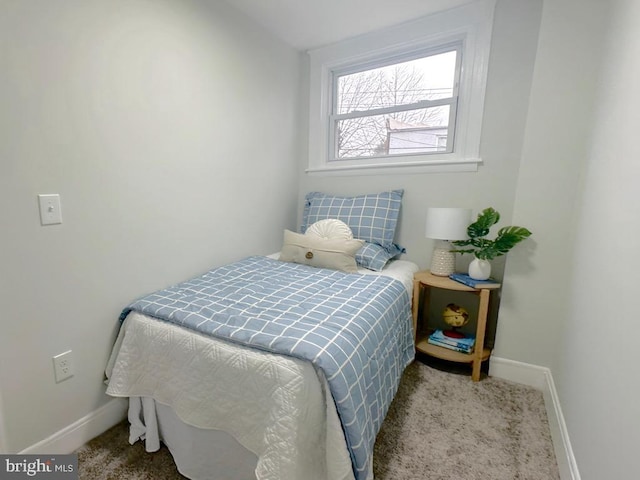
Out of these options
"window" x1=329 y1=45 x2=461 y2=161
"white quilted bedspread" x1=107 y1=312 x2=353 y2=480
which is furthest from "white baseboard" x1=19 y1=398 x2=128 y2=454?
"window" x1=329 y1=45 x2=461 y2=161

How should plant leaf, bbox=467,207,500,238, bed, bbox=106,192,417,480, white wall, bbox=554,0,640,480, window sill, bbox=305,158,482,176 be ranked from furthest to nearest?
window sill, bbox=305,158,482,176
plant leaf, bbox=467,207,500,238
bed, bbox=106,192,417,480
white wall, bbox=554,0,640,480

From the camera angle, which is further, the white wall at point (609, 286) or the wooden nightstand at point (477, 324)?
Answer: the wooden nightstand at point (477, 324)

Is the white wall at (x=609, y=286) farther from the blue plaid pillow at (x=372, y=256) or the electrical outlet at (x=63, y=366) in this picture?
the electrical outlet at (x=63, y=366)

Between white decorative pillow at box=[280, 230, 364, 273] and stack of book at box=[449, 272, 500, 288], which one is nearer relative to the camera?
stack of book at box=[449, 272, 500, 288]

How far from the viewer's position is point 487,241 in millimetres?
1776

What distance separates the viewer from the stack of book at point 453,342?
1.87 metres

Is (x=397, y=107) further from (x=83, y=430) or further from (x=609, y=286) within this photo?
(x=83, y=430)

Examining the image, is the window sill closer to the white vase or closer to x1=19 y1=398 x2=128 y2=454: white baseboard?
the white vase

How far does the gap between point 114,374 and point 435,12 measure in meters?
2.80

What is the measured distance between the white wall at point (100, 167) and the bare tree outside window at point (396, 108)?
0.89 metres

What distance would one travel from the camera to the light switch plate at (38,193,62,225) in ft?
3.68

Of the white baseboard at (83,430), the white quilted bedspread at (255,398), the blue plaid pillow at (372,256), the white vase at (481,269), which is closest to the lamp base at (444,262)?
the white vase at (481,269)

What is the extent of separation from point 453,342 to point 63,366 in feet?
6.84

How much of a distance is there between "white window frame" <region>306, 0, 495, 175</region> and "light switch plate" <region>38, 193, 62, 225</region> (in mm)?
1815
